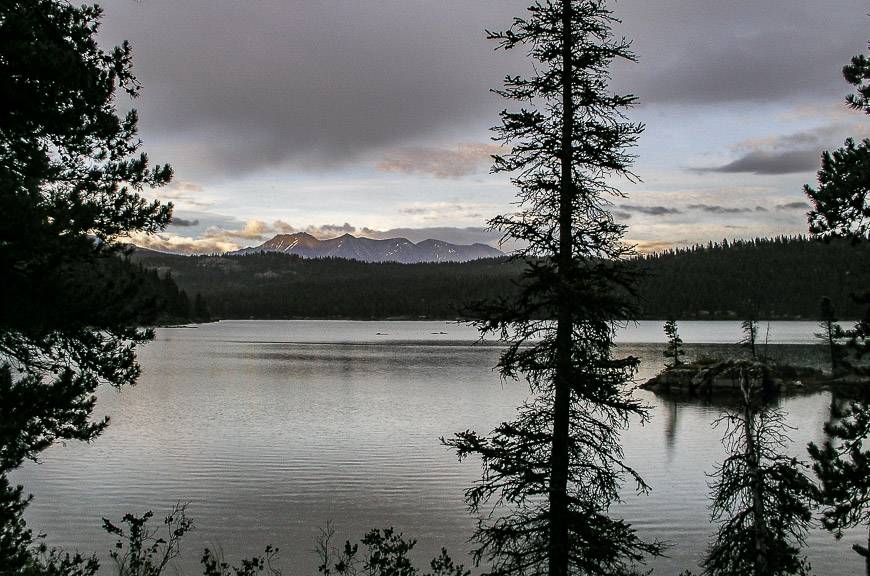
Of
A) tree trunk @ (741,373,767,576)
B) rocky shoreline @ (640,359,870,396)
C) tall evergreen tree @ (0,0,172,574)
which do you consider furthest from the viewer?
rocky shoreline @ (640,359,870,396)

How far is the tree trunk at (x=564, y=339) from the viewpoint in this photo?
1252 centimetres

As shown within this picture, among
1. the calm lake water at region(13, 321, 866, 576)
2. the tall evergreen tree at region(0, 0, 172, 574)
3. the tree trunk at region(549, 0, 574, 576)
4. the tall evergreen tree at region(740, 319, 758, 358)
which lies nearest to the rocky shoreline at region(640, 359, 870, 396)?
the calm lake water at region(13, 321, 866, 576)

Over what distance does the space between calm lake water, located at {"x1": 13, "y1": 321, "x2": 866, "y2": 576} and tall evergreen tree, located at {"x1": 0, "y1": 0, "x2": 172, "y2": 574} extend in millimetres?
8941

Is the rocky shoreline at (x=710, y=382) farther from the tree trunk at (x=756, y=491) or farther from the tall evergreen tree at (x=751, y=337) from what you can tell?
the tree trunk at (x=756, y=491)

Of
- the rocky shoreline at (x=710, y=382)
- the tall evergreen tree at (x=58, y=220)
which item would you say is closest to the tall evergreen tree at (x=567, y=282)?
the tall evergreen tree at (x=58, y=220)

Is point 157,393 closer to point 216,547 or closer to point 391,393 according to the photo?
point 391,393

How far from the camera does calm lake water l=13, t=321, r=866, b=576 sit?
20594 mm

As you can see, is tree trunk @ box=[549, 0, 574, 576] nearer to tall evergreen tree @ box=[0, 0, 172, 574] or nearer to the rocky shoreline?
tall evergreen tree @ box=[0, 0, 172, 574]

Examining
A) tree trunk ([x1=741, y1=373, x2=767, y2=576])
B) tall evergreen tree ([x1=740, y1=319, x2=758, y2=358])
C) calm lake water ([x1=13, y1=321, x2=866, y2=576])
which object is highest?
tall evergreen tree ([x1=740, y1=319, x2=758, y2=358])

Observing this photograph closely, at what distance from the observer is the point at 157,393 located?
5222cm

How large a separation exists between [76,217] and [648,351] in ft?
327

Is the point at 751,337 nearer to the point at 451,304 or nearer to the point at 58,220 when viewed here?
the point at 451,304

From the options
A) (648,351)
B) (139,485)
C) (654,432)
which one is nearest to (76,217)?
(139,485)

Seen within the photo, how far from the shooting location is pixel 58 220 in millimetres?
9352
